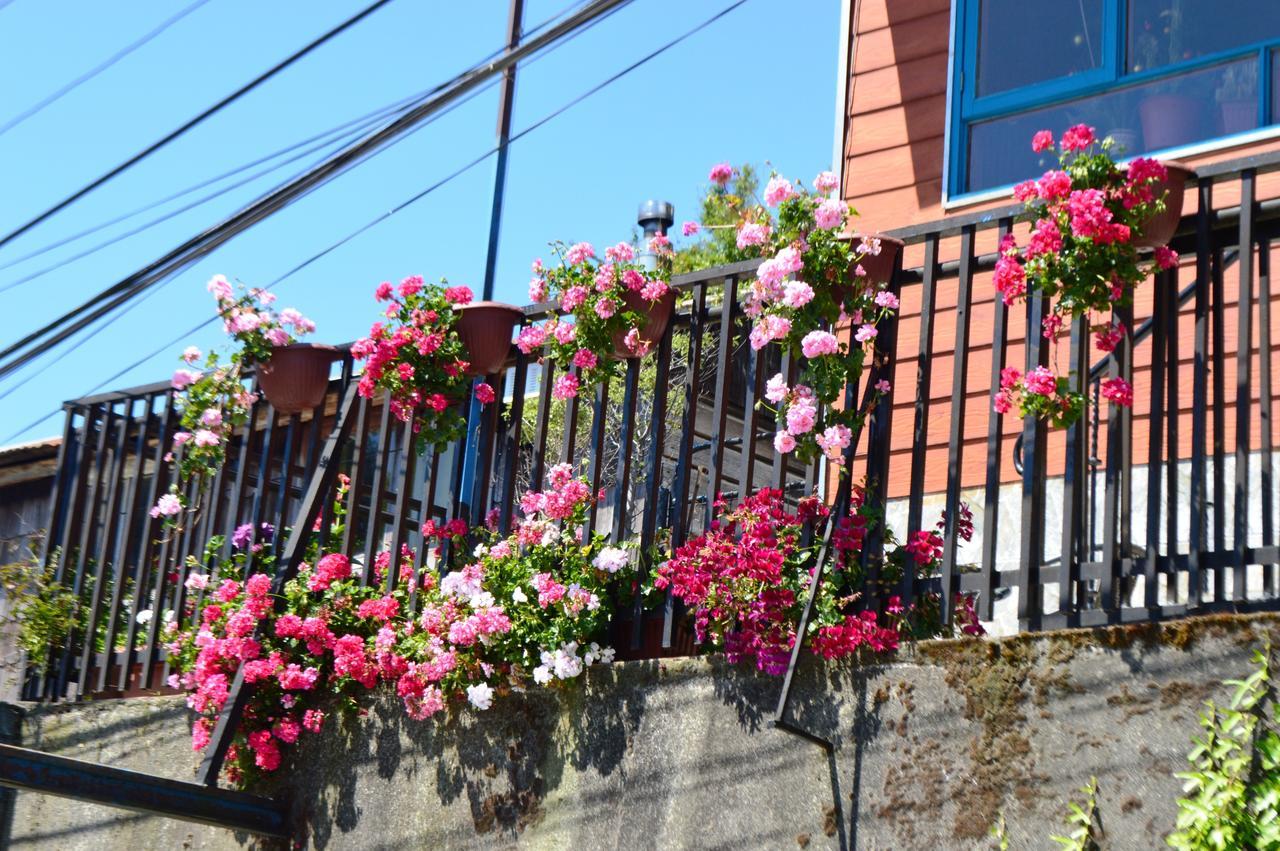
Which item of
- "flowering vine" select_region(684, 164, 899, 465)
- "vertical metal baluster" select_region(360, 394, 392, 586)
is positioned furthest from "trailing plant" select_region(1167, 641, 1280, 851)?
"vertical metal baluster" select_region(360, 394, 392, 586)

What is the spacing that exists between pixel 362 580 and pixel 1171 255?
3.02 metres

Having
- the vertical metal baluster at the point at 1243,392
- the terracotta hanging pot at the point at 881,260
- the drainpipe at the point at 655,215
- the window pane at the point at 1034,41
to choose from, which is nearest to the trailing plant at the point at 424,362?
the terracotta hanging pot at the point at 881,260

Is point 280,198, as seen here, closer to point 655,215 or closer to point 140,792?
point 140,792

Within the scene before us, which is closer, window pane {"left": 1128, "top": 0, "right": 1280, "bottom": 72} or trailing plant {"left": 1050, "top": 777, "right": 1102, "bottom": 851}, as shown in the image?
trailing plant {"left": 1050, "top": 777, "right": 1102, "bottom": 851}

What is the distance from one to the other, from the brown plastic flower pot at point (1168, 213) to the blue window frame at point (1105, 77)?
8.76 feet

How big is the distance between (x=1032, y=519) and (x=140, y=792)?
9.50ft

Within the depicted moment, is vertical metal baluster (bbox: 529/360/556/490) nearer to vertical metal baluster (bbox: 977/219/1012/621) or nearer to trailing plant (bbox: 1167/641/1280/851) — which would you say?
vertical metal baluster (bbox: 977/219/1012/621)

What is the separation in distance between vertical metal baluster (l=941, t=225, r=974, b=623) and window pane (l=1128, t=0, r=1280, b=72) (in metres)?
3.00

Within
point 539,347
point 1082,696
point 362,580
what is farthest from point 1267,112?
point 362,580

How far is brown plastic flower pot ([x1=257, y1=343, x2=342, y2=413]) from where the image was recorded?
6.03m

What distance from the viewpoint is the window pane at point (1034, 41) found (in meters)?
7.21

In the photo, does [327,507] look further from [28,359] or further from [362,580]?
[28,359]

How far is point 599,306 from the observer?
5.11 m

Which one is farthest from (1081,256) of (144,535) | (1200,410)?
(144,535)
